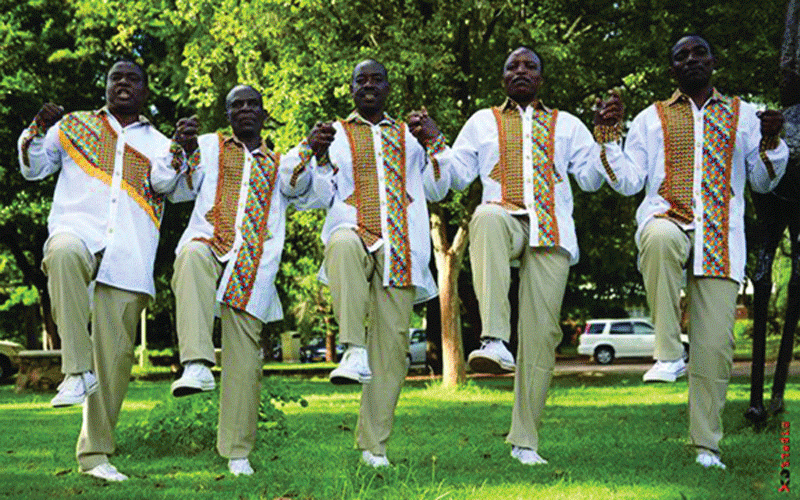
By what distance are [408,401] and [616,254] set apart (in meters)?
9.78

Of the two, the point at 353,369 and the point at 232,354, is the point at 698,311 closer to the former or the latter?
the point at 353,369

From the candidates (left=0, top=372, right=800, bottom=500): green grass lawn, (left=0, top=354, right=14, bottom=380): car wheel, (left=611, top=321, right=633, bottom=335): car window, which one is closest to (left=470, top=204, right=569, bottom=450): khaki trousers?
(left=0, top=372, right=800, bottom=500): green grass lawn

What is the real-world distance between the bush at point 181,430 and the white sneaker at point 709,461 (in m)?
3.69

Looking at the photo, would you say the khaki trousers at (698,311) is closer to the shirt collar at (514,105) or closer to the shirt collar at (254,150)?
the shirt collar at (514,105)

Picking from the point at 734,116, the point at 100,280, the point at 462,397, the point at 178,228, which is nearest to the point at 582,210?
the point at 462,397

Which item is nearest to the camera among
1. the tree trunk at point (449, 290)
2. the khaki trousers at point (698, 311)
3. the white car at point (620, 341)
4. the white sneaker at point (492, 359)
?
the white sneaker at point (492, 359)

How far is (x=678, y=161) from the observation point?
287 inches

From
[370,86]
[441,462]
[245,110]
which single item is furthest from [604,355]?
[245,110]

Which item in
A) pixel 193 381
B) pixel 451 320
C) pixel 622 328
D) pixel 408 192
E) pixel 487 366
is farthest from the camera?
pixel 622 328

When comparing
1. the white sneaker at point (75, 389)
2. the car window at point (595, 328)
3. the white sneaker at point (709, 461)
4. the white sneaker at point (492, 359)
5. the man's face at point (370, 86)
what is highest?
the man's face at point (370, 86)

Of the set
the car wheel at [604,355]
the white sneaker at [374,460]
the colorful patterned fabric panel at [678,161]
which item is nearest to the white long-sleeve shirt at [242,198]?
the white sneaker at [374,460]

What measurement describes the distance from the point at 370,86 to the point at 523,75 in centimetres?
104

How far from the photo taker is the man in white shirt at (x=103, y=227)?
6953mm

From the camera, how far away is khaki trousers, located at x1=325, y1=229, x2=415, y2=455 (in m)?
7.16
